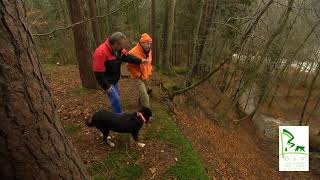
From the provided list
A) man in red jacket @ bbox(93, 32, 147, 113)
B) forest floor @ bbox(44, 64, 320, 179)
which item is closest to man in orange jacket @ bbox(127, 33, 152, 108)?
man in red jacket @ bbox(93, 32, 147, 113)

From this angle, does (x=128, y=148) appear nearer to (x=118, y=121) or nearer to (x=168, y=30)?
(x=118, y=121)

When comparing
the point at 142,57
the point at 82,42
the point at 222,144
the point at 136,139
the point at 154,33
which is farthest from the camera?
the point at 154,33

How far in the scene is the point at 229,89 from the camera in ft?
56.9

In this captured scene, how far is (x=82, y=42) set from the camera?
7.24m

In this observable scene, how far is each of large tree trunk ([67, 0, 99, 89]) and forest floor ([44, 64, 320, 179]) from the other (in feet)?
1.65

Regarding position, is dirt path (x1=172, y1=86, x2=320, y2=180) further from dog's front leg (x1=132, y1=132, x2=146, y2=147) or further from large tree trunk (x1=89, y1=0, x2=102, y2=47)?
large tree trunk (x1=89, y1=0, x2=102, y2=47)

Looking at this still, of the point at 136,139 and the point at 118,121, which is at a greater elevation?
the point at 118,121

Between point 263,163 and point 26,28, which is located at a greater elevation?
point 26,28

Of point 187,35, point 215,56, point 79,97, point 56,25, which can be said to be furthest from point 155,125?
point 56,25

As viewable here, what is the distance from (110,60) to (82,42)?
234cm

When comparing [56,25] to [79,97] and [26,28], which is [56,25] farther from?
[26,28]

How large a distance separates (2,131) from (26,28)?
25.7 inches

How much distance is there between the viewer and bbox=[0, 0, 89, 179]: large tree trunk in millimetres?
1529

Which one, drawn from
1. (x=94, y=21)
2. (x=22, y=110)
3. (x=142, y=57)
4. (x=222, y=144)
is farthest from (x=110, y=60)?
(x=222, y=144)
